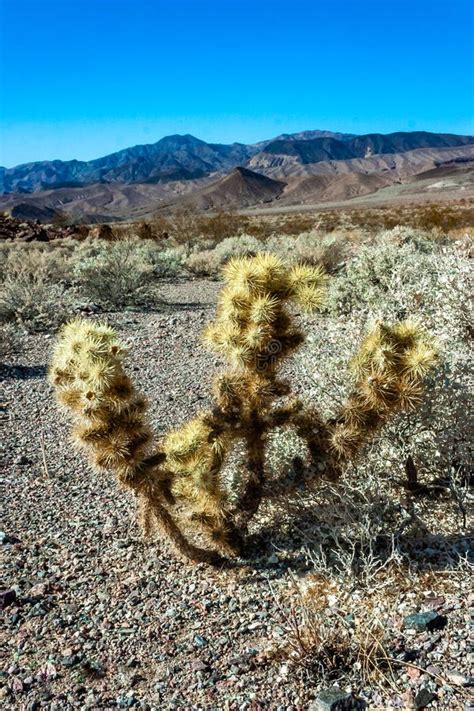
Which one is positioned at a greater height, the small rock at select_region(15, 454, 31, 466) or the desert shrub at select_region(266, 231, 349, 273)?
the desert shrub at select_region(266, 231, 349, 273)

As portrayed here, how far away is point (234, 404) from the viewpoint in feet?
11.3

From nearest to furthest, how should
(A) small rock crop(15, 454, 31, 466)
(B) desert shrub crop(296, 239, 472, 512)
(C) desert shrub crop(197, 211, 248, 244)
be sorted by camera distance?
(B) desert shrub crop(296, 239, 472, 512) → (A) small rock crop(15, 454, 31, 466) → (C) desert shrub crop(197, 211, 248, 244)

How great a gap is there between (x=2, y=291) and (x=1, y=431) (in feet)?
19.5

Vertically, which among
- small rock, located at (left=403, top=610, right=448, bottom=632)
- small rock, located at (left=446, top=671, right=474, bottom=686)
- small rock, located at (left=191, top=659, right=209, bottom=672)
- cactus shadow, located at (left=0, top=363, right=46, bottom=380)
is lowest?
small rock, located at (left=191, top=659, right=209, bottom=672)

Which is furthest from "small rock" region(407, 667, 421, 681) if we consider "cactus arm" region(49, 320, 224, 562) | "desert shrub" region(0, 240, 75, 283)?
"desert shrub" region(0, 240, 75, 283)

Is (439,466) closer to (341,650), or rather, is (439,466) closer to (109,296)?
(341,650)

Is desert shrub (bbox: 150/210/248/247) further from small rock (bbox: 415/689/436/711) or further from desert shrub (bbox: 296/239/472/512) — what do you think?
small rock (bbox: 415/689/436/711)

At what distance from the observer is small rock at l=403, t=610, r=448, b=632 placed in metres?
2.93

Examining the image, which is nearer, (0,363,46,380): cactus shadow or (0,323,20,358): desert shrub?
(0,363,46,380): cactus shadow

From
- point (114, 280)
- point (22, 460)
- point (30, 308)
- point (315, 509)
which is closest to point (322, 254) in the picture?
point (114, 280)

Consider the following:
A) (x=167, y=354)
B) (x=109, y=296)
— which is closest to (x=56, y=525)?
(x=167, y=354)

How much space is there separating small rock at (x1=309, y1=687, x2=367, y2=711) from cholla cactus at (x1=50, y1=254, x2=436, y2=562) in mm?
1144

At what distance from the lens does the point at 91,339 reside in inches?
126

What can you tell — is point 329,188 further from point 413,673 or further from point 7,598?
point 413,673
